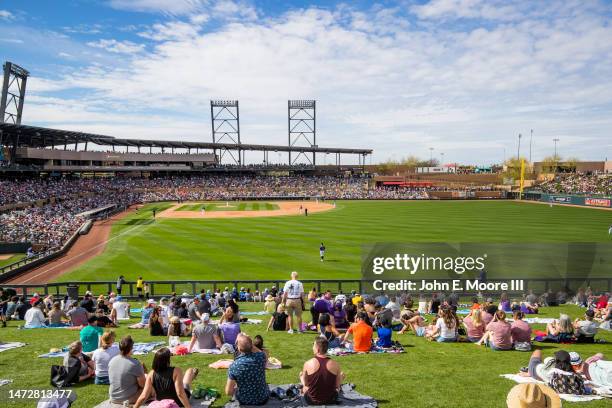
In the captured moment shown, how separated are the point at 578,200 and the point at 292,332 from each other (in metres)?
76.8

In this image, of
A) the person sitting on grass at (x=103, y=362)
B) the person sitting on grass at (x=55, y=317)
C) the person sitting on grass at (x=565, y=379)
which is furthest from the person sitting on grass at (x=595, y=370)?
the person sitting on grass at (x=55, y=317)

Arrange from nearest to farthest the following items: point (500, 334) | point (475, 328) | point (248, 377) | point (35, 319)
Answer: point (248, 377) → point (500, 334) → point (475, 328) → point (35, 319)

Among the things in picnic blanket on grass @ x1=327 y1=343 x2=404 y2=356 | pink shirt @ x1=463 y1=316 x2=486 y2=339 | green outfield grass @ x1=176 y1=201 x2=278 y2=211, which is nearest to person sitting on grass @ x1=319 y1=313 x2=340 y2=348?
picnic blanket on grass @ x1=327 y1=343 x2=404 y2=356

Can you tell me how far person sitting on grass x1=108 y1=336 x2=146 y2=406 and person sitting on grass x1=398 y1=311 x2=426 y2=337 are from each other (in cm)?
786

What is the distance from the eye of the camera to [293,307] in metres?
12.4

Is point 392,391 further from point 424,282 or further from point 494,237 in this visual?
point 494,237

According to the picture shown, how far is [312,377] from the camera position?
6.57 metres

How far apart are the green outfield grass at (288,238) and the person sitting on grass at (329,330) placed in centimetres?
1512

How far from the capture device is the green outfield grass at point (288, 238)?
27734mm

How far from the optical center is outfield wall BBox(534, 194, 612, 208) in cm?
6700

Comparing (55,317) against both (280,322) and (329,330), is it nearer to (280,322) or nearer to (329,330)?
(280,322)

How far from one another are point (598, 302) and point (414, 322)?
8145mm

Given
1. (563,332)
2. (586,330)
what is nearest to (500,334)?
(563,332)

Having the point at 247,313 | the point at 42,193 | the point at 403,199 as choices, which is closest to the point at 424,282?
the point at 247,313
